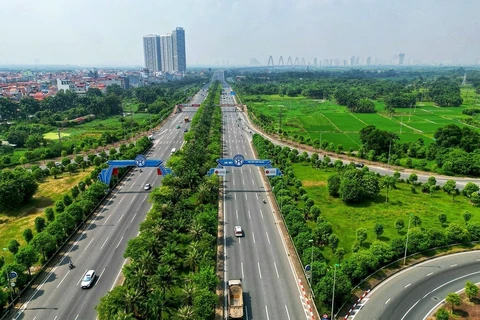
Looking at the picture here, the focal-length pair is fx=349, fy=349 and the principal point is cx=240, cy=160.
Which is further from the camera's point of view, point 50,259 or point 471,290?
point 50,259

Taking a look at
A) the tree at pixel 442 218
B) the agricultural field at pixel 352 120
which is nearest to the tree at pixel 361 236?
the tree at pixel 442 218

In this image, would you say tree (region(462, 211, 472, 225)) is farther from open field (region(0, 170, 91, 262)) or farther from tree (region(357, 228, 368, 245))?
open field (region(0, 170, 91, 262))

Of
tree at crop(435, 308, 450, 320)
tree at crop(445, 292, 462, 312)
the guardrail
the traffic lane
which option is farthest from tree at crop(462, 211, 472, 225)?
the guardrail

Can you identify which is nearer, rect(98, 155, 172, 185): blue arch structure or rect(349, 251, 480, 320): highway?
rect(349, 251, 480, 320): highway

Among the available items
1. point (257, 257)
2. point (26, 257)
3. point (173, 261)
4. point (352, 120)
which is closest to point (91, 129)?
point (26, 257)

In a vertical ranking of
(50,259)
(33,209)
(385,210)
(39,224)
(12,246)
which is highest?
(39,224)

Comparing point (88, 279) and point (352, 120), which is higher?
point (352, 120)

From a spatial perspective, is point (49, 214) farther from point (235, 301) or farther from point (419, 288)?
point (419, 288)
